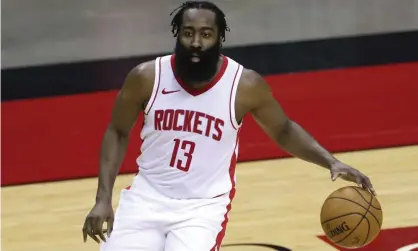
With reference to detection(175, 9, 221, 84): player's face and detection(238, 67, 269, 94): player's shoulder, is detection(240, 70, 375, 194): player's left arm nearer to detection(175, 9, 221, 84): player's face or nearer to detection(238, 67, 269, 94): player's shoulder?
detection(238, 67, 269, 94): player's shoulder

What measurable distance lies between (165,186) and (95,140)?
12.2 ft

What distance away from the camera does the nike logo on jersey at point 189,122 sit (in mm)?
4660

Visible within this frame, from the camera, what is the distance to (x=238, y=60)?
35.2ft

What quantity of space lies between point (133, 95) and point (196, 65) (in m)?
0.37

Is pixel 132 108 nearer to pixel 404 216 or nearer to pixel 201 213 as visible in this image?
pixel 201 213

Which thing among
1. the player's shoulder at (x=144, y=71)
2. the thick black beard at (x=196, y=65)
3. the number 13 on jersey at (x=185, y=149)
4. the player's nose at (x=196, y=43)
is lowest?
the number 13 on jersey at (x=185, y=149)

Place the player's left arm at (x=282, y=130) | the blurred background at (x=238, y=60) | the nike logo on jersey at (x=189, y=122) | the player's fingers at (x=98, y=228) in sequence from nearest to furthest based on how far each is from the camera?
1. the player's fingers at (x=98, y=228)
2. the nike logo on jersey at (x=189, y=122)
3. the player's left arm at (x=282, y=130)
4. the blurred background at (x=238, y=60)

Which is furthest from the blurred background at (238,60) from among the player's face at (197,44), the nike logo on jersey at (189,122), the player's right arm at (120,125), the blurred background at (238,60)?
the player's face at (197,44)

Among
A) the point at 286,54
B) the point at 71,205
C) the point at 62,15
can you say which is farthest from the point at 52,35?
the point at 71,205

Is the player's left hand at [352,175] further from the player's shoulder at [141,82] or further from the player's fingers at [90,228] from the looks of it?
the player's fingers at [90,228]

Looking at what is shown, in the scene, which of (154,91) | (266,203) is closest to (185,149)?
(154,91)

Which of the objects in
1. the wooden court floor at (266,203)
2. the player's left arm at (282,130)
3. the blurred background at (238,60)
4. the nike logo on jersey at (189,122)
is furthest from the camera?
the blurred background at (238,60)

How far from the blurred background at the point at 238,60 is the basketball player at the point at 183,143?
3080mm

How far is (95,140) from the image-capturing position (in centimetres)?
836
